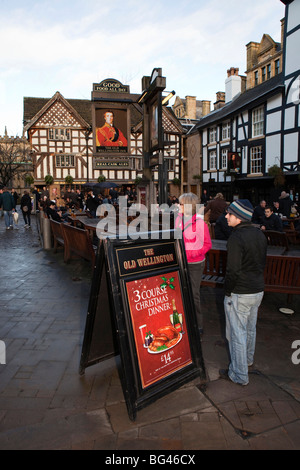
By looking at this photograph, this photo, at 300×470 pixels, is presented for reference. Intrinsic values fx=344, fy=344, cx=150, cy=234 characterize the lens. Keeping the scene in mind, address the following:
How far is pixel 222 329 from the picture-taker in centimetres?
479

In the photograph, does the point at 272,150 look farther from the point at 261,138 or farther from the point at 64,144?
the point at 64,144

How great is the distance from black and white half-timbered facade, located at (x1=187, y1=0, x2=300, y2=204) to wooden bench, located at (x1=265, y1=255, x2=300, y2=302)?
14924 mm

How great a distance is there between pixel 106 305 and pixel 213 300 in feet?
9.83

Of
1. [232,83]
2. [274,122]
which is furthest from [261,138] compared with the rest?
[232,83]

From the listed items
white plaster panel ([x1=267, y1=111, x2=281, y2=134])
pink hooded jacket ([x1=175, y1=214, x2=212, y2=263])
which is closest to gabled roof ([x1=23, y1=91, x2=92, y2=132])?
white plaster panel ([x1=267, y1=111, x2=281, y2=134])

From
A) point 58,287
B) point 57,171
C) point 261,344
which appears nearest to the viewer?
point 261,344

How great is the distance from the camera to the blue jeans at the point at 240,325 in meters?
3.33

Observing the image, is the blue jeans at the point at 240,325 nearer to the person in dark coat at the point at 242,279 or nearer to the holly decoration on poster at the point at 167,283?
the person in dark coat at the point at 242,279

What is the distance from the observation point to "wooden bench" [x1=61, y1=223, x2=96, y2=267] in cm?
700

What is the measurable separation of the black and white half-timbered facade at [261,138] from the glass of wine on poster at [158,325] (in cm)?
1733

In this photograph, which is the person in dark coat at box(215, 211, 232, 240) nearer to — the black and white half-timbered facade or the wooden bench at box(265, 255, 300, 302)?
the wooden bench at box(265, 255, 300, 302)

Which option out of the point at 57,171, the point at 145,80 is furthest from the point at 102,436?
the point at 57,171

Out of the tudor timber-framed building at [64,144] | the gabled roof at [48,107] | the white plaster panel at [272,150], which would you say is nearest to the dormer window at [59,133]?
the tudor timber-framed building at [64,144]
